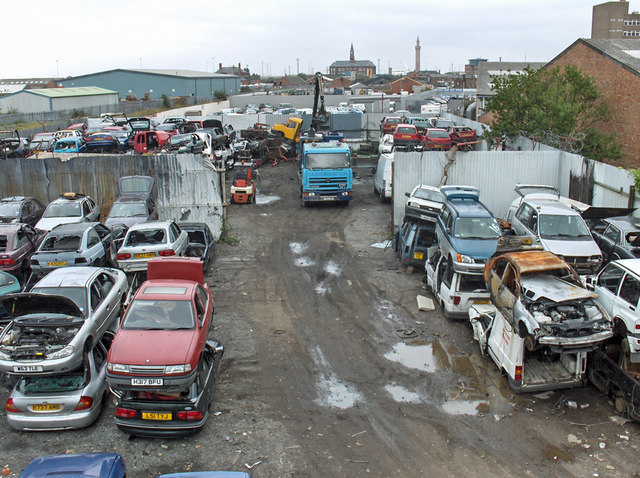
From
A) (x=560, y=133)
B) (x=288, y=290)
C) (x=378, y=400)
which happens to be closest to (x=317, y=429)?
(x=378, y=400)

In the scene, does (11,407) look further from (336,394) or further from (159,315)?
(336,394)

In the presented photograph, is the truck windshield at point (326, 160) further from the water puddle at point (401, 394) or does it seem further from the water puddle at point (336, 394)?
the water puddle at point (401, 394)

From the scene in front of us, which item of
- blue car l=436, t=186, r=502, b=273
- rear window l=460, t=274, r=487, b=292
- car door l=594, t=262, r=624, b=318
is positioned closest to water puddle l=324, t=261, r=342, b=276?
blue car l=436, t=186, r=502, b=273

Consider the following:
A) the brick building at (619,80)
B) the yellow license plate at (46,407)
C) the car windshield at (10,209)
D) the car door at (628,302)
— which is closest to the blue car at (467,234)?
the car door at (628,302)

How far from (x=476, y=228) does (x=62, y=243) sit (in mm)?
10102

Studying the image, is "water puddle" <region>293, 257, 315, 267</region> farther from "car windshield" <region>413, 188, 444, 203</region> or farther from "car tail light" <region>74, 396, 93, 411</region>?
"car tail light" <region>74, 396, 93, 411</region>

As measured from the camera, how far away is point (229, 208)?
77.4ft

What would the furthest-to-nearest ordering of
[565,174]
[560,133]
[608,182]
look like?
1. [560,133]
2. [565,174]
3. [608,182]

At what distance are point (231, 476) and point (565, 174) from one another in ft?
58.3

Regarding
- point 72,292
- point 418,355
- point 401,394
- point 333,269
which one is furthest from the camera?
point 333,269

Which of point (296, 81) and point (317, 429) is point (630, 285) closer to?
point (317, 429)

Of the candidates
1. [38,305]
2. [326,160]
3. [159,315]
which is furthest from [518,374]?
[326,160]

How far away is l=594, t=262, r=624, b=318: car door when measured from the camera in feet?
32.3

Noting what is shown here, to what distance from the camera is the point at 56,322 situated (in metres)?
9.24
